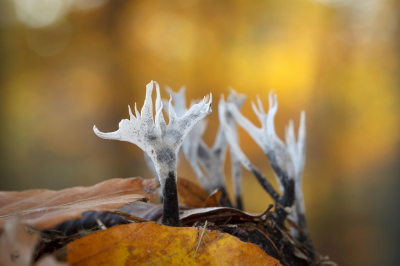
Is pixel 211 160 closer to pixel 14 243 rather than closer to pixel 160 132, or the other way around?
pixel 160 132

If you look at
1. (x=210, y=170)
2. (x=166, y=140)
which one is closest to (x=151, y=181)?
(x=166, y=140)

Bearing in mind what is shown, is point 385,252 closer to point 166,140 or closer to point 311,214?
point 311,214

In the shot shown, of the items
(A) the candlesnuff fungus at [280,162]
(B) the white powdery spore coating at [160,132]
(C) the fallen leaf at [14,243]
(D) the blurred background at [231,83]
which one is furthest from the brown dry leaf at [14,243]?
(D) the blurred background at [231,83]

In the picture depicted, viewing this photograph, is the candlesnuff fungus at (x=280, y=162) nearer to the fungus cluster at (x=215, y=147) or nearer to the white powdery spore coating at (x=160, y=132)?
the fungus cluster at (x=215, y=147)

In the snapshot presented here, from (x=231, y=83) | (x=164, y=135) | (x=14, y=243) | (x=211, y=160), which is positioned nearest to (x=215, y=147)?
(x=211, y=160)

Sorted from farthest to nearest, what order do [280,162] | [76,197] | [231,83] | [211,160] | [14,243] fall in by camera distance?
[231,83] < [211,160] < [280,162] < [76,197] < [14,243]

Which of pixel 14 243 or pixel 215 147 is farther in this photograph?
pixel 215 147
